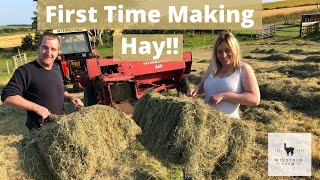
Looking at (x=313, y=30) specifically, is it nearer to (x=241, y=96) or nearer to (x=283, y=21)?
(x=283, y=21)

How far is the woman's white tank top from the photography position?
142 inches

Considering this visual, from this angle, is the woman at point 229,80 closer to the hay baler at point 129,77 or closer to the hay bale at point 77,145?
the hay bale at point 77,145

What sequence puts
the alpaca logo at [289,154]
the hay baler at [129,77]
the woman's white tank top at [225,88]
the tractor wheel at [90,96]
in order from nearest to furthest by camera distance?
the woman's white tank top at [225,88] → the alpaca logo at [289,154] → the hay baler at [129,77] → the tractor wheel at [90,96]

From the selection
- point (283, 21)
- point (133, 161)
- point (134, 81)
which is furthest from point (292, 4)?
point (133, 161)

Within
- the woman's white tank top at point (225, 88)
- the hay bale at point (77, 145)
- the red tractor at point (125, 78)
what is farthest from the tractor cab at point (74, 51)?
the hay bale at point (77, 145)

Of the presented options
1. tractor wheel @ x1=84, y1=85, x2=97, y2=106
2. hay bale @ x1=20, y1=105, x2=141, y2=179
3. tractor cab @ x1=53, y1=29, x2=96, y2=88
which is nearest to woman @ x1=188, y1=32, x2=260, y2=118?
hay bale @ x1=20, y1=105, x2=141, y2=179

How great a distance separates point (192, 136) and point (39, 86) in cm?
157

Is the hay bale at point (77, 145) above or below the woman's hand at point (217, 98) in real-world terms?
below

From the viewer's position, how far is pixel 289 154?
242 inches

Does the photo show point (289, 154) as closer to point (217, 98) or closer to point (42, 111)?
point (217, 98)

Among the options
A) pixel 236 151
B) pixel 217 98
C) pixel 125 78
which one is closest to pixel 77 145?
pixel 217 98

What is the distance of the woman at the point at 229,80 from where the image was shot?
3.55 metres

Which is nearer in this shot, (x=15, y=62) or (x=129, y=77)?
(x=129, y=77)

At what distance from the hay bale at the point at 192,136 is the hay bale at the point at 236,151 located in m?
0.08
